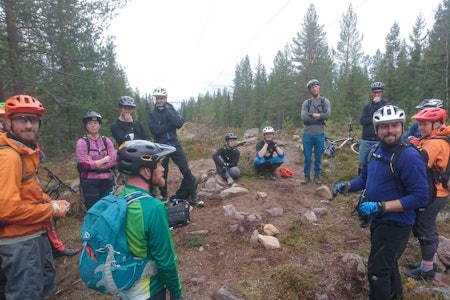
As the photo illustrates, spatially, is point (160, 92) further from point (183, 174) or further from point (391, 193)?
point (391, 193)

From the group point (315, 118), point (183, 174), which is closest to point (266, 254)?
point (183, 174)

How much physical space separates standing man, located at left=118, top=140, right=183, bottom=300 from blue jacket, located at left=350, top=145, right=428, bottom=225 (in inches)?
92.2

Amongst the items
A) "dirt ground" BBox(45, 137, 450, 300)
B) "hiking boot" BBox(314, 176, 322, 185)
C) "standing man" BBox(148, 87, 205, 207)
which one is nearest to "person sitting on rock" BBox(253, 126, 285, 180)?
"hiking boot" BBox(314, 176, 322, 185)

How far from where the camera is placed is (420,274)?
3873 mm

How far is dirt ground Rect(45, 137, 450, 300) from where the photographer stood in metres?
3.61

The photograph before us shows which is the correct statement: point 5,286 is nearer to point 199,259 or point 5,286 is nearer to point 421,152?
point 199,259

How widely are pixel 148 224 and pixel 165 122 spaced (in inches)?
161

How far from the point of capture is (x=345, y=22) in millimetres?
36531

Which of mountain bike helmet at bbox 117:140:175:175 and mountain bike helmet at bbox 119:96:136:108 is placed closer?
mountain bike helmet at bbox 117:140:175:175

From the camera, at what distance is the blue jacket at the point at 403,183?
2672mm

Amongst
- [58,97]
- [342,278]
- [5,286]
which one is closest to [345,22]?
[58,97]

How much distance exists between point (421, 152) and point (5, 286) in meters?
4.62

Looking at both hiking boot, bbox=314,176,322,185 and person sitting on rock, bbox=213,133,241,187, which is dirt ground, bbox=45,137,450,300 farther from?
person sitting on rock, bbox=213,133,241,187

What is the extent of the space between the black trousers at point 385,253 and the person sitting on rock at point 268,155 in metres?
5.17
